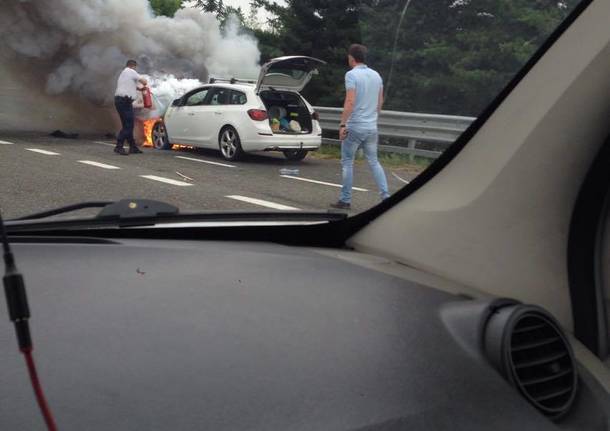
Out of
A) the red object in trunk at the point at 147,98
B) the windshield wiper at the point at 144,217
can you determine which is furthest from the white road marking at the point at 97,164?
the windshield wiper at the point at 144,217

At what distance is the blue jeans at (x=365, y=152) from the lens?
190 cm

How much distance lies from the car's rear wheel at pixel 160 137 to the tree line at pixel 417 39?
52 cm

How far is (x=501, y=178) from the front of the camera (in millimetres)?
1816

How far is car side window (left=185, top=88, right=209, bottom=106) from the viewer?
86.2 inches

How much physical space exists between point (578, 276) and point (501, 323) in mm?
506

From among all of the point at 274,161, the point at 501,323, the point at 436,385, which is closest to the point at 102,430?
the point at 436,385

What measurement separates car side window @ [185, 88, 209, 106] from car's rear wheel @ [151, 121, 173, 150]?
105 millimetres

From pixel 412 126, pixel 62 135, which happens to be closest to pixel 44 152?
pixel 62 135

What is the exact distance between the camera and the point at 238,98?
216cm

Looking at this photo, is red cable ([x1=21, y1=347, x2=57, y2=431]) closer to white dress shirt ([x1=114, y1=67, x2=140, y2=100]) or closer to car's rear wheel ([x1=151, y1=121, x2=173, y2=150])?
white dress shirt ([x1=114, y1=67, x2=140, y2=100])

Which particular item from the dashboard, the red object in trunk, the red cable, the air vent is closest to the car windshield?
the red object in trunk

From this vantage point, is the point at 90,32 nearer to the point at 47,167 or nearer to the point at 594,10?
the point at 47,167

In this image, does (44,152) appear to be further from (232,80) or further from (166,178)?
(232,80)

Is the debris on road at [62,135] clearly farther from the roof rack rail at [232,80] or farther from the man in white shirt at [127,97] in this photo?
the roof rack rail at [232,80]
